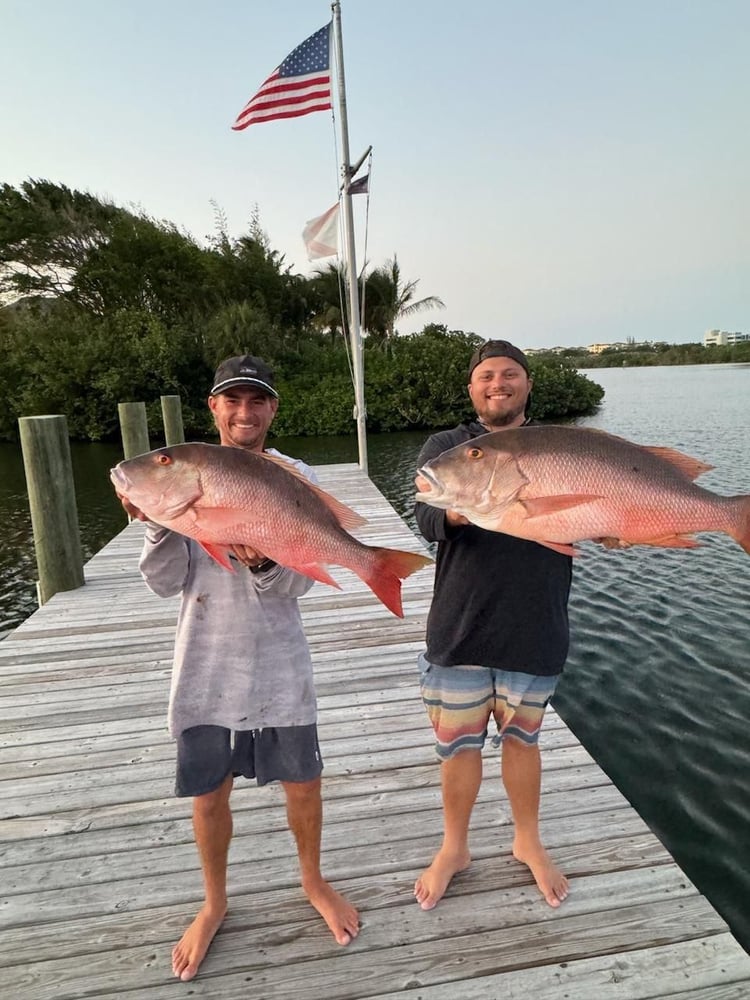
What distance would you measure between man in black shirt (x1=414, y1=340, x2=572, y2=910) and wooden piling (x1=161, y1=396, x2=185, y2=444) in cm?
916

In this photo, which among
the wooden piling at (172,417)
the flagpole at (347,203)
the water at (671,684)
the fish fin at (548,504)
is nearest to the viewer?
the fish fin at (548,504)

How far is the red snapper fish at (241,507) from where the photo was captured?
1687 millimetres

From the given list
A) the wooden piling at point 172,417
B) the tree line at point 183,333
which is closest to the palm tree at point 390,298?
the tree line at point 183,333

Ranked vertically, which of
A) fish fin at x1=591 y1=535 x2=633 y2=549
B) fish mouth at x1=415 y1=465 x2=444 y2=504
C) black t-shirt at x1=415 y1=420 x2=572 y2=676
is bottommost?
black t-shirt at x1=415 y1=420 x2=572 y2=676

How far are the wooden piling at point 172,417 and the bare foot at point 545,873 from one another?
950 centimetres

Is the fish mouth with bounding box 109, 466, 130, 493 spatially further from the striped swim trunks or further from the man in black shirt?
the striped swim trunks

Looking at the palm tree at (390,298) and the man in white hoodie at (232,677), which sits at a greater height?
the palm tree at (390,298)

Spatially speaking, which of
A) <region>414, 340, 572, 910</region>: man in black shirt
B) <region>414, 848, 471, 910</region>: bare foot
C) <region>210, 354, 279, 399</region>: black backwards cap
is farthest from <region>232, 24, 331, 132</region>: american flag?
<region>414, 848, 471, 910</region>: bare foot

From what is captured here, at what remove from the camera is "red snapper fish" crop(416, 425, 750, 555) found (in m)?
1.68

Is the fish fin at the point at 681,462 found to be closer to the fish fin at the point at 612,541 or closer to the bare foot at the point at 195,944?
the fish fin at the point at 612,541

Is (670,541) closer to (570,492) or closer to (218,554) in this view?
(570,492)

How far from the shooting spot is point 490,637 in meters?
1.96

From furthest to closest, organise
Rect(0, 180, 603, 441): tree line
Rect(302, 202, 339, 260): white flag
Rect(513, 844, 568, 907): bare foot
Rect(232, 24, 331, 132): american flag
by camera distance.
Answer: Rect(0, 180, 603, 441): tree line
Rect(302, 202, 339, 260): white flag
Rect(232, 24, 331, 132): american flag
Rect(513, 844, 568, 907): bare foot

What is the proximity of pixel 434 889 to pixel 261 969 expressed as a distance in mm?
648
